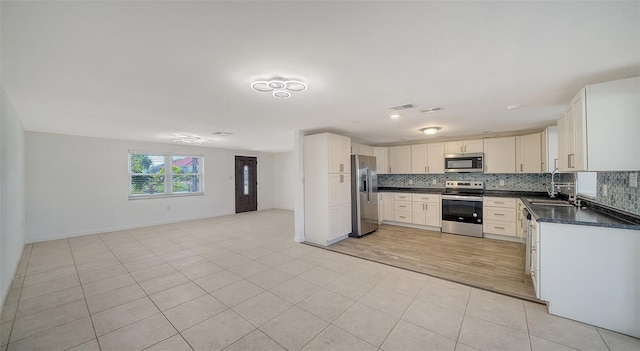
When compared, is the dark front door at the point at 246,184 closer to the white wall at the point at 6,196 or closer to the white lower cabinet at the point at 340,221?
the white lower cabinet at the point at 340,221

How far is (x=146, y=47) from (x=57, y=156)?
5.77 metres

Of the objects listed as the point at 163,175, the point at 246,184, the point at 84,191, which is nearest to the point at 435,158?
the point at 246,184

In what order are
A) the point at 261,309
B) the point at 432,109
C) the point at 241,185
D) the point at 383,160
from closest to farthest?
1. the point at 261,309
2. the point at 432,109
3. the point at 383,160
4. the point at 241,185

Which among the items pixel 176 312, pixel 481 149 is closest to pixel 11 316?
pixel 176 312

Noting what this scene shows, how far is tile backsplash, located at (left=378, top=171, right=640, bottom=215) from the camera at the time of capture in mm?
2393

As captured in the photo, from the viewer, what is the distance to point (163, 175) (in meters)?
6.90

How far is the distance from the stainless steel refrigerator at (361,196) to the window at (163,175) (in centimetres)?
526

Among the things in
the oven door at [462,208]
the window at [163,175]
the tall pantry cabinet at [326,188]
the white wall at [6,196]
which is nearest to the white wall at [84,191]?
the window at [163,175]

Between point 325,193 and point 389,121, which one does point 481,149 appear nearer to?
point 389,121

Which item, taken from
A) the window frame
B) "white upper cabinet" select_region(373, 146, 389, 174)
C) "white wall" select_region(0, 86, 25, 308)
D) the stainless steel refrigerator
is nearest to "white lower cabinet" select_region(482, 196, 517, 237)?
the stainless steel refrigerator

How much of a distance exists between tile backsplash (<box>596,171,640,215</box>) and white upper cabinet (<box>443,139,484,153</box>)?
2491 mm

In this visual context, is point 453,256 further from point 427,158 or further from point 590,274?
point 427,158

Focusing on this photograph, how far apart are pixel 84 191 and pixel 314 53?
6725 mm

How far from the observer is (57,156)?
5184 millimetres
